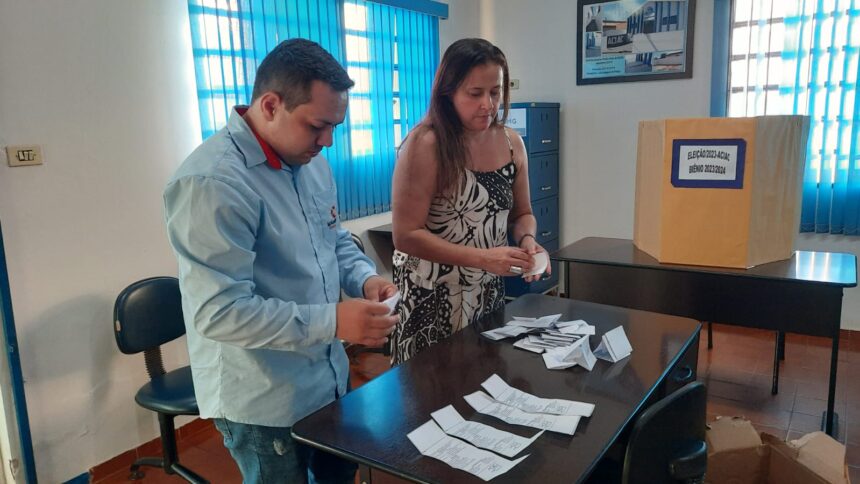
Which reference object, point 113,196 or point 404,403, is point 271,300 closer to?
point 404,403

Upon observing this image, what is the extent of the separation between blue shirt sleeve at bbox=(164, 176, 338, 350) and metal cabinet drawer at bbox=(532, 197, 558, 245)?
3429 mm

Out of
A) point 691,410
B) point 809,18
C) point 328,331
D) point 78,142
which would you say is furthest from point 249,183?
point 809,18

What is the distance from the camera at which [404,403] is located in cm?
122

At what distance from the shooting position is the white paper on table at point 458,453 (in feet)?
3.20

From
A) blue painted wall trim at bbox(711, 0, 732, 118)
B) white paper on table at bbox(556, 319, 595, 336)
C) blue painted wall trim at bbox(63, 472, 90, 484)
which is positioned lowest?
blue painted wall trim at bbox(63, 472, 90, 484)

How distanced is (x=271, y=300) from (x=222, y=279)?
98mm

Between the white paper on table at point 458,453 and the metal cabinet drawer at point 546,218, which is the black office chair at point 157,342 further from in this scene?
the metal cabinet drawer at point 546,218

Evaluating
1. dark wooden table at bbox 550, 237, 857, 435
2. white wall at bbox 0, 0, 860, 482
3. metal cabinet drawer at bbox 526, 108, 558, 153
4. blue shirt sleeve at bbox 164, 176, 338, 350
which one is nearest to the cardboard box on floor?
dark wooden table at bbox 550, 237, 857, 435

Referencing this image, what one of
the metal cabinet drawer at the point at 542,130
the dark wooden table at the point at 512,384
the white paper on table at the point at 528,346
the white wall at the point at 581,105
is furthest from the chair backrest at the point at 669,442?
the white wall at the point at 581,105

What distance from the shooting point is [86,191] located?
90.6 inches

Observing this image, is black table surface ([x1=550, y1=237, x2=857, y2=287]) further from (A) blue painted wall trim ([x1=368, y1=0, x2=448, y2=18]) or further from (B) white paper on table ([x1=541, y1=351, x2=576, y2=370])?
(A) blue painted wall trim ([x1=368, y1=0, x2=448, y2=18])

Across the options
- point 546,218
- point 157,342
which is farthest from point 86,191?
point 546,218

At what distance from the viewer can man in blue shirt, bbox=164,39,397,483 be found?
1.02m

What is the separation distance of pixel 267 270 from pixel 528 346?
0.70 metres
